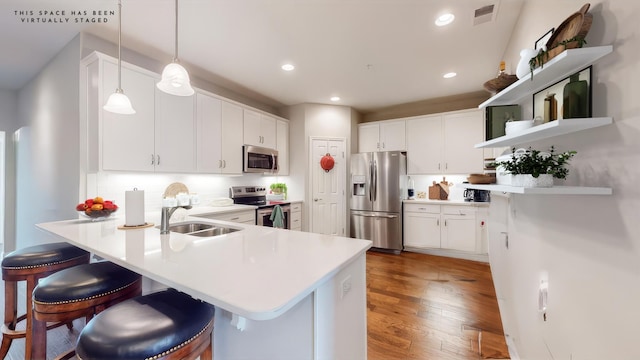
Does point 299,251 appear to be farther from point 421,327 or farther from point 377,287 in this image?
point 377,287

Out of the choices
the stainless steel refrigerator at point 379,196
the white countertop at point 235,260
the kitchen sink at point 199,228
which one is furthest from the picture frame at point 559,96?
the stainless steel refrigerator at point 379,196

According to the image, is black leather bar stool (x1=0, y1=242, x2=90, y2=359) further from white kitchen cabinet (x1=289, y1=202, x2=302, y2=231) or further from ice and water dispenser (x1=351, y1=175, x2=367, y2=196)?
ice and water dispenser (x1=351, y1=175, x2=367, y2=196)

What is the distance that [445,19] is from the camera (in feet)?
6.93

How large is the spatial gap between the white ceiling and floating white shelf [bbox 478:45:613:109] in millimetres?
1135

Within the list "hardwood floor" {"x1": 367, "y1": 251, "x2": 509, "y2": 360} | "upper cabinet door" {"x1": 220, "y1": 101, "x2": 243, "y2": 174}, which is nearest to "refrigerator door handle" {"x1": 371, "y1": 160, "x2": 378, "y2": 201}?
"hardwood floor" {"x1": 367, "y1": 251, "x2": 509, "y2": 360}

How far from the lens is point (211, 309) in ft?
3.23

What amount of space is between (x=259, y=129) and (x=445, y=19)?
2.80m

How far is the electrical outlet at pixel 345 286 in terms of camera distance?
1.07 metres

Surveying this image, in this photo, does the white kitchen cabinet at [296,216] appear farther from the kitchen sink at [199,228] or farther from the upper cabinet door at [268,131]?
the kitchen sink at [199,228]

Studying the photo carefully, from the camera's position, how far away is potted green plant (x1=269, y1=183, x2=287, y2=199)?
14.0 ft

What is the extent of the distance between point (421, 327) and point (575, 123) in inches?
74.5

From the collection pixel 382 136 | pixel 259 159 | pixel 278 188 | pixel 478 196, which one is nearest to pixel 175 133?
pixel 259 159

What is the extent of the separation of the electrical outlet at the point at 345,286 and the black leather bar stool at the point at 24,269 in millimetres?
1789

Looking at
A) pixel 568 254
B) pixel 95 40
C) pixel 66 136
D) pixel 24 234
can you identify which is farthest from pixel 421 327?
pixel 24 234
